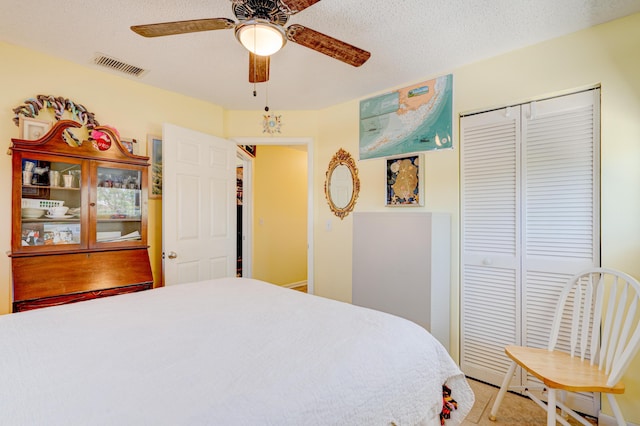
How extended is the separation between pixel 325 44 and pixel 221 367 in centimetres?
150

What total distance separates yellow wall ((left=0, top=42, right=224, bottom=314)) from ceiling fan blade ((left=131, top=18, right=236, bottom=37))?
4.69 ft

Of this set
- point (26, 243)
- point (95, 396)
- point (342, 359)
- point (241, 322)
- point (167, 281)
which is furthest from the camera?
point (167, 281)

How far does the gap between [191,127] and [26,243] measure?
1.70 m

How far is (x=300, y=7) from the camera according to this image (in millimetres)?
1351

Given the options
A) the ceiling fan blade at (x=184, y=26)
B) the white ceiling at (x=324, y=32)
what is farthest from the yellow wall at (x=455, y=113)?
the ceiling fan blade at (x=184, y=26)

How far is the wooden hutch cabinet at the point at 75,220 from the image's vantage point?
77.8 inches

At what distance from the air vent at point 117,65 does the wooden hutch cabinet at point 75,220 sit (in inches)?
20.9

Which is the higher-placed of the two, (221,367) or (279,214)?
(279,214)

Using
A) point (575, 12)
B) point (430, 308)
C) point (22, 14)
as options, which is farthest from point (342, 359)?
point (22, 14)

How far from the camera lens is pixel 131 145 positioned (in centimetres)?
274

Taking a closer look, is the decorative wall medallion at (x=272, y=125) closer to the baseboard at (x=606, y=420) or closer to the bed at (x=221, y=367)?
the bed at (x=221, y=367)

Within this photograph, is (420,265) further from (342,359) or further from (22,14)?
(22,14)

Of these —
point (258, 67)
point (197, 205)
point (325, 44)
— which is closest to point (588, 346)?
point (325, 44)

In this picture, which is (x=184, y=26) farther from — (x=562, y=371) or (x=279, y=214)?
(x=279, y=214)
